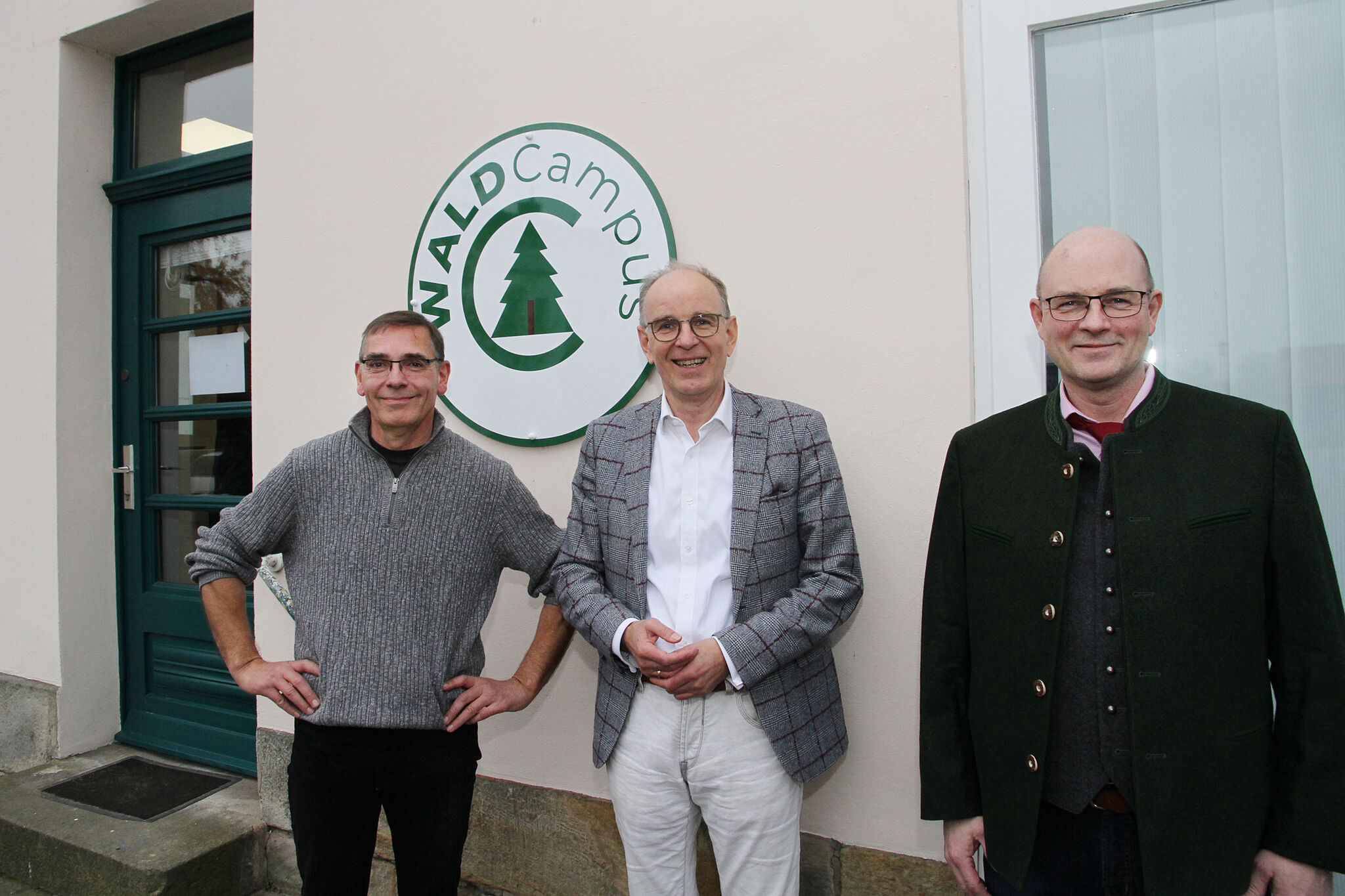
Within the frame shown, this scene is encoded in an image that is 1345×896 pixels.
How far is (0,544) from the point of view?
362cm

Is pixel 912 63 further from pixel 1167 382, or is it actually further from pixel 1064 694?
pixel 1064 694

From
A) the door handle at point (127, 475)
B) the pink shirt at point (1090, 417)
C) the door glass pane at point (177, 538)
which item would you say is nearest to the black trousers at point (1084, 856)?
the pink shirt at point (1090, 417)

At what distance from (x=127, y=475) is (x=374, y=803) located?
2554 mm

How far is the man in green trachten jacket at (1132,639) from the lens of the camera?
1.28m

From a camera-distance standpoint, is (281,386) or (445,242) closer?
(445,242)

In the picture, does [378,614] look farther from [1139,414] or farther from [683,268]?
[1139,414]

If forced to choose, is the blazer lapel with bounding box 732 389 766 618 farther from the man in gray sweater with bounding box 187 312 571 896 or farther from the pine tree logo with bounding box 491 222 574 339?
the pine tree logo with bounding box 491 222 574 339

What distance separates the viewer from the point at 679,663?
5.40ft

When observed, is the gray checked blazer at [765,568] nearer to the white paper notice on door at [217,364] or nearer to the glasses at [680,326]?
the glasses at [680,326]

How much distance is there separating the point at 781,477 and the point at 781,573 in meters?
0.21

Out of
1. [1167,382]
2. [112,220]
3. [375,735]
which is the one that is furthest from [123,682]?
[1167,382]

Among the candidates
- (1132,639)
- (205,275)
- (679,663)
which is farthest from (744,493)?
(205,275)

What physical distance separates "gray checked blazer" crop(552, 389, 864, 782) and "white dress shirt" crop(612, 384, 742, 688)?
A: 0.03 m

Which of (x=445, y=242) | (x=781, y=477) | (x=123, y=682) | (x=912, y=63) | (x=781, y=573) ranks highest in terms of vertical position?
(x=912, y=63)
